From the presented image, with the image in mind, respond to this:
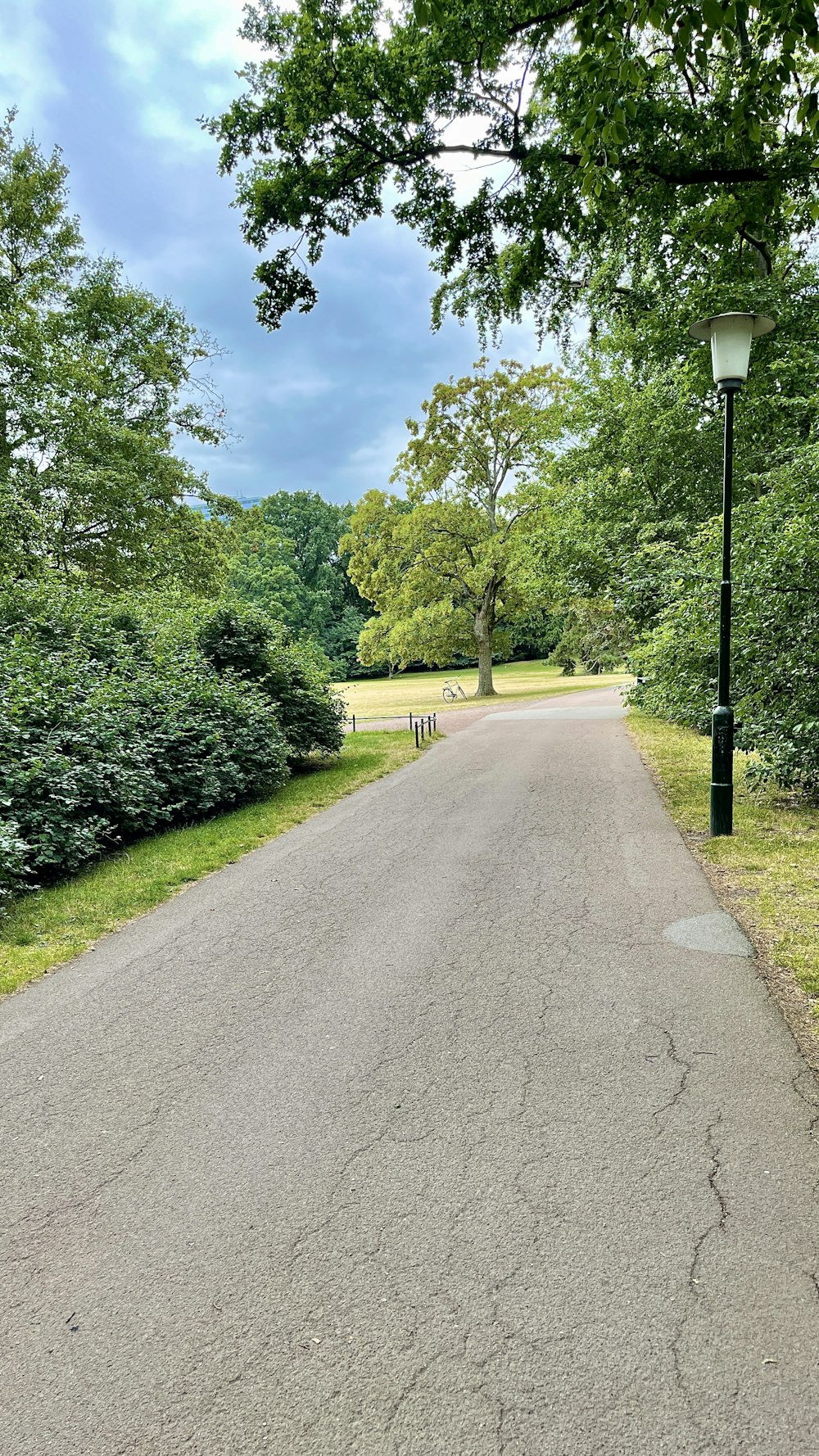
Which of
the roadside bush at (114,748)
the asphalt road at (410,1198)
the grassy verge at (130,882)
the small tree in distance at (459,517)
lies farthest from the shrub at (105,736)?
the small tree in distance at (459,517)

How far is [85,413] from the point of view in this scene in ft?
53.5

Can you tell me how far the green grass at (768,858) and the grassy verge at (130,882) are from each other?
4.48m

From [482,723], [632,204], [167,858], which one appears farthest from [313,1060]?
[482,723]

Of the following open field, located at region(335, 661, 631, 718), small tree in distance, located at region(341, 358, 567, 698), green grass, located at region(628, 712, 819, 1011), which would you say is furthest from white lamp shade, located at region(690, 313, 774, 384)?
small tree in distance, located at region(341, 358, 567, 698)

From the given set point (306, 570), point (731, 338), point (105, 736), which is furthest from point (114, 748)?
point (306, 570)

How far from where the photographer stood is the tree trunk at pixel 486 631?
32.2 meters

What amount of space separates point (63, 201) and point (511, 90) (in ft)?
57.5

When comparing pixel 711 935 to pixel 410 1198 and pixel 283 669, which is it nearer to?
pixel 410 1198

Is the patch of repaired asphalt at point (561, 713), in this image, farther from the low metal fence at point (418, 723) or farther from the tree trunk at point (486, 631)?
the tree trunk at point (486, 631)

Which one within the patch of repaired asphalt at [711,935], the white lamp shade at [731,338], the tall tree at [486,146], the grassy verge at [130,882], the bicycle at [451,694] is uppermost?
the tall tree at [486,146]

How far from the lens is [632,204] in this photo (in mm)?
7305

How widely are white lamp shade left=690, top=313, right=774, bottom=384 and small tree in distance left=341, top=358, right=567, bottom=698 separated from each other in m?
23.3

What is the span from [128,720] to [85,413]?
11.7 meters

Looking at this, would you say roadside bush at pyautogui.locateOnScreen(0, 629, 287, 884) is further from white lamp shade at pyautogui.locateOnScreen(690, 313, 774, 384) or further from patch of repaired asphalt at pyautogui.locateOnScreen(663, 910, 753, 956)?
white lamp shade at pyautogui.locateOnScreen(690, 313, 774, 384)
